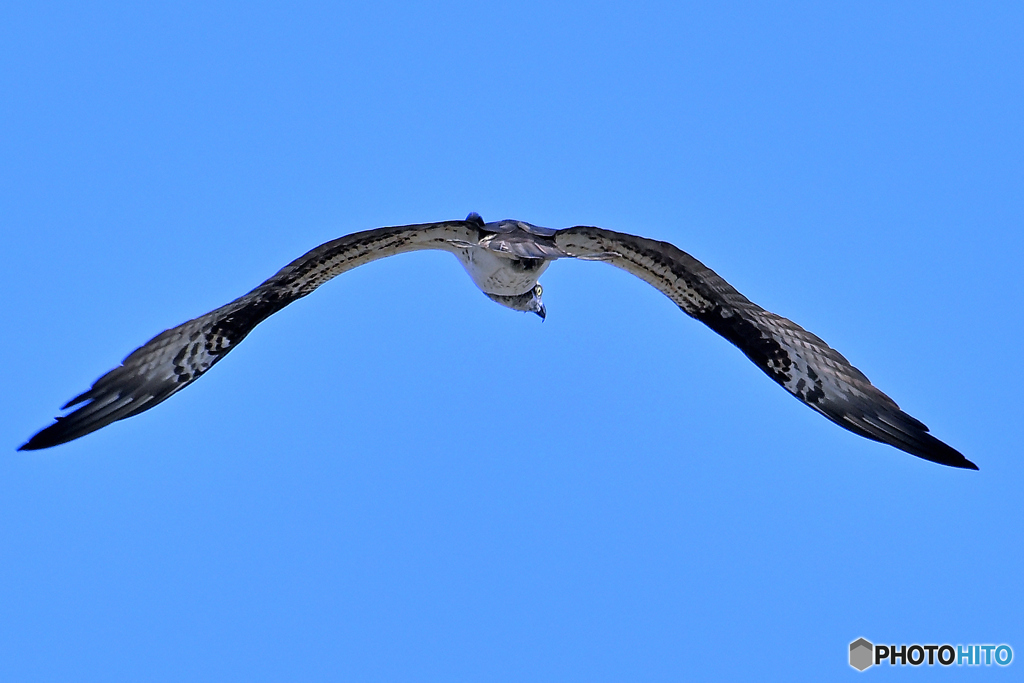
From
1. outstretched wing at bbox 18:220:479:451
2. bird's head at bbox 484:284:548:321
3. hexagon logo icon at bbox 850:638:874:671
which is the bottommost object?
hexagon logo icon at bbox 850:638:874:671

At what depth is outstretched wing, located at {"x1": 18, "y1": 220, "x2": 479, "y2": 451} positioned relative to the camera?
1081cm

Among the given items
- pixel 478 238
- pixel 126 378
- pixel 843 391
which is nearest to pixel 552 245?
pixel 478 238

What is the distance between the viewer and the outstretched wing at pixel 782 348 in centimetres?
1117

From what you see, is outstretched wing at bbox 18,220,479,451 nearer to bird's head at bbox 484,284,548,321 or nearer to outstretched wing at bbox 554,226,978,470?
outstretched wing at bbox 554,226,978,470

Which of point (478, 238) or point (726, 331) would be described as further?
point (726, 331)

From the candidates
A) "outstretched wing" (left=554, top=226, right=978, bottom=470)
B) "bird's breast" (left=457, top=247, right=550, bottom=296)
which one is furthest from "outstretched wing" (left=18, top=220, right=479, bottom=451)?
"outstretched wing" (left=554, top=226, right=978, bottom=470)

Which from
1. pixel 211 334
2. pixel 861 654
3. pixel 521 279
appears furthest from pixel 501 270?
pixel 861 654

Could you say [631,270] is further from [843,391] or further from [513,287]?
[843,391]

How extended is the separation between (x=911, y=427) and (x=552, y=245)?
4.03m

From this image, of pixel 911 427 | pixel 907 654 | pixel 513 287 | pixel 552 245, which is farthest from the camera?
pixel 907 654

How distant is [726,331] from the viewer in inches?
462

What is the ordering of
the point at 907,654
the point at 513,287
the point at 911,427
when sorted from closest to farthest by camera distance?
the point at 911,427, the point at 513,287, the point at 907,654

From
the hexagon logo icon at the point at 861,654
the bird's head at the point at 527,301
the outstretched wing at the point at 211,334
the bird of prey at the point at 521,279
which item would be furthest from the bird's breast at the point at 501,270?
the hexagon logo icon at the point at 861,654

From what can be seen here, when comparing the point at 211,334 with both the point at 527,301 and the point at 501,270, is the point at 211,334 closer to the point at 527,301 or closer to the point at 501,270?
the point at 501,270
